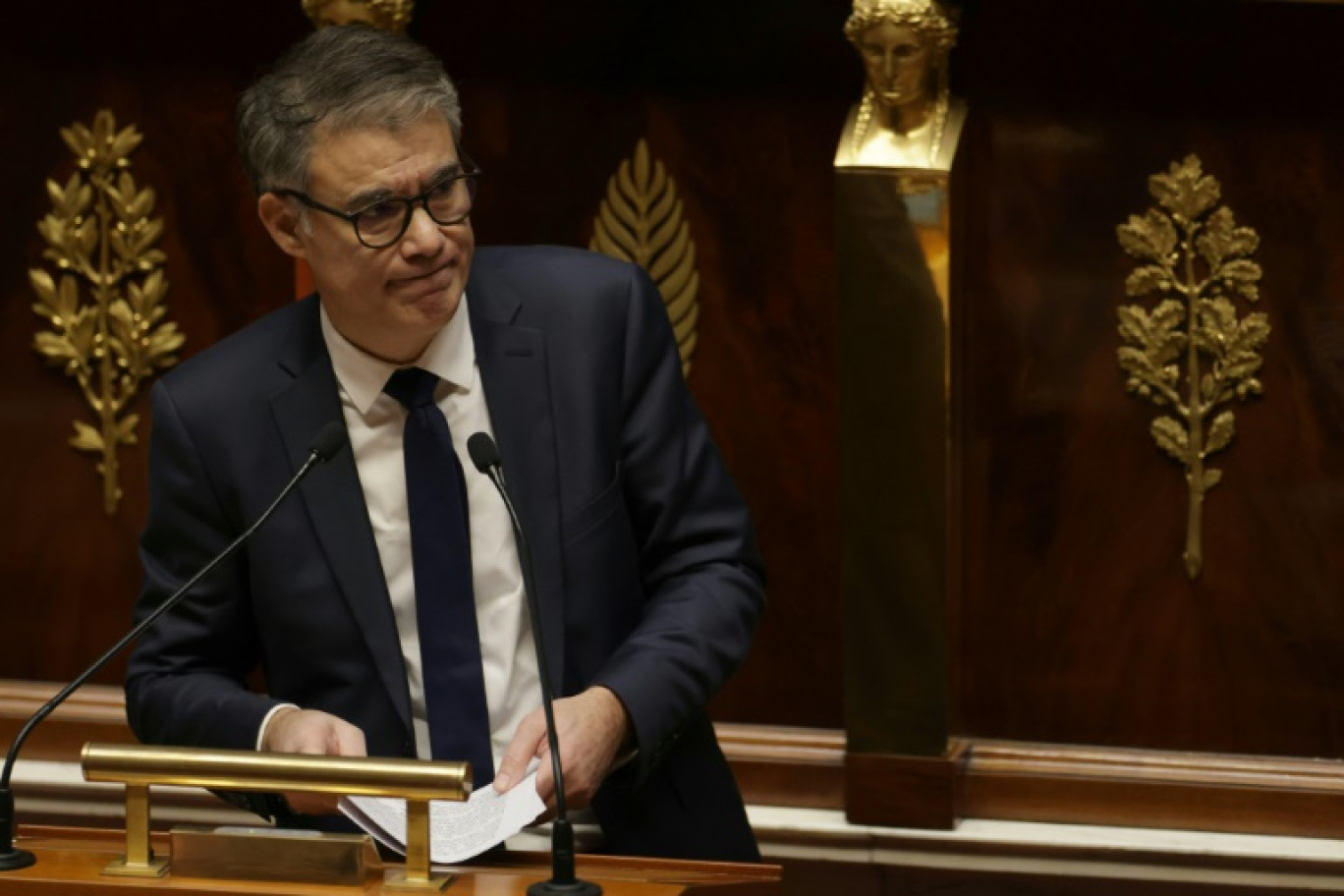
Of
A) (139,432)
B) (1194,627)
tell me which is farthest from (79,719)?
(1194,627)

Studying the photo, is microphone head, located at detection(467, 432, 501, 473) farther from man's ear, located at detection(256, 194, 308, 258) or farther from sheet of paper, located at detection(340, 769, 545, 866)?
man's ear, located at detection(256, 194, 308, 258)

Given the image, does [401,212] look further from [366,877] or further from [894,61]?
[894,61]

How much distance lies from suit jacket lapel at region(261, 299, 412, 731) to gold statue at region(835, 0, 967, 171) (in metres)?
0.93

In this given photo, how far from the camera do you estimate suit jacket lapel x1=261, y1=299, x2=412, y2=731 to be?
2092mm

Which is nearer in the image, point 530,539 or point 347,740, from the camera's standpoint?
point 347,740

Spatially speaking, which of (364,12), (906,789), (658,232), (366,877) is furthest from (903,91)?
(366,877)

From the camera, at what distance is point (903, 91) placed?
2805mm

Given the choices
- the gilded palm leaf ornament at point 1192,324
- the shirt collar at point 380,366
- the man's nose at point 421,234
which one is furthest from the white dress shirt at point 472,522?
the gilded palm leaf ornament at point 1192,324

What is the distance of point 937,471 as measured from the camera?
9.42 ft

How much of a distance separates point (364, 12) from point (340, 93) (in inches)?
37.0

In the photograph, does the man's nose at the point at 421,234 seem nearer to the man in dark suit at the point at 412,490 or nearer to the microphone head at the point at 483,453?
the man in dark suit at the point at 412,490

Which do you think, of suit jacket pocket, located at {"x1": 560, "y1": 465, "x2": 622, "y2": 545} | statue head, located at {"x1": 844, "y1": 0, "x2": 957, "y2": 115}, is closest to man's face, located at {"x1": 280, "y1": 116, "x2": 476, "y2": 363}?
suit jacket pocket, located at {"x1": 560, "y1": 465, "x2": 622, "y2": 545}

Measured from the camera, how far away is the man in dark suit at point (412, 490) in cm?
205

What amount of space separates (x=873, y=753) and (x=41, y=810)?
1.18 meters
